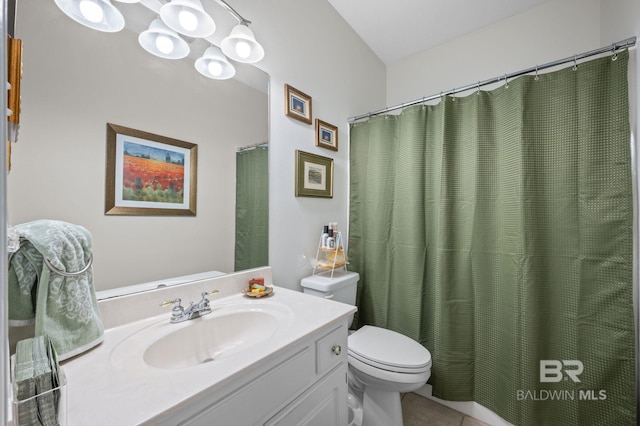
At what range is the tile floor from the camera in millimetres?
1459

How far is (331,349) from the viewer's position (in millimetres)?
933

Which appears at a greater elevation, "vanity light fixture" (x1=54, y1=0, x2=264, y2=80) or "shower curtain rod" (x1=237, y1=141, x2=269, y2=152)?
"vanity light fixture" (x1=54, y1=0, x2=264, y2=80)

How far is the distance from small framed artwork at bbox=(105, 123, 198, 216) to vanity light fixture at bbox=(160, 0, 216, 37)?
0.42m

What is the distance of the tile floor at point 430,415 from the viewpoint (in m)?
1.46

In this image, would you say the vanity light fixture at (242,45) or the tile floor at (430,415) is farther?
the tile floor at (430,415)

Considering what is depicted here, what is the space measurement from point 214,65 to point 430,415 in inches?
86.3

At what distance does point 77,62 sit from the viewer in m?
0.77

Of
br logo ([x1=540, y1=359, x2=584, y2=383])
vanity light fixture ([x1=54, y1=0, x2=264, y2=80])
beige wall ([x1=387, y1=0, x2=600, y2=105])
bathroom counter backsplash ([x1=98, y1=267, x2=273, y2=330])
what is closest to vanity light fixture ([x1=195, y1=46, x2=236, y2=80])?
vanity light fixture ([x1=54, y1=0, x2=264, y2=80])

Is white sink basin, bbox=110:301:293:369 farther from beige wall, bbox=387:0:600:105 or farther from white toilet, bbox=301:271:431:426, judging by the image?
beige wall, bbox=387:0:600:105

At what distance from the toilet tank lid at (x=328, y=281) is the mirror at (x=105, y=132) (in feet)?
1.56

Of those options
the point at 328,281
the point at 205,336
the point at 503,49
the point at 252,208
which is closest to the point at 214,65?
the point at 252,208

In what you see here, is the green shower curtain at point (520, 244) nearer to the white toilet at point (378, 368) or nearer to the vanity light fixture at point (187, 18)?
the white toilet at point (378, 368)

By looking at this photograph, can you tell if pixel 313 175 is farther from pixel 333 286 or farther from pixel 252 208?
pixel 333 286

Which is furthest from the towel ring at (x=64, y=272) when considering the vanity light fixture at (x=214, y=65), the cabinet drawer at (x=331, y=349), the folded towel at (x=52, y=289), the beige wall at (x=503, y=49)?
the beige wall at (x=503, y=49)
